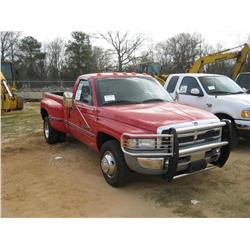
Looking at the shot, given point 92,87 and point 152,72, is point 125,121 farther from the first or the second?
point 152,72

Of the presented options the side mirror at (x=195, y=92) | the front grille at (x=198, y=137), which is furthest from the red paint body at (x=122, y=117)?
the side mirror at (x=195, y=92)

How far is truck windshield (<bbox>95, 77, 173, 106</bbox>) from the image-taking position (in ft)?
18.3

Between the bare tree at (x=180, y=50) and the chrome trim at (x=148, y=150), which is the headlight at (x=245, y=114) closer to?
the chrome trim at (x=148, y=150)

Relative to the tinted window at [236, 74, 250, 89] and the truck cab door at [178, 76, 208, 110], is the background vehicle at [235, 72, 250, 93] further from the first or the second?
the truck cab door at [178, 76, 208, 110]

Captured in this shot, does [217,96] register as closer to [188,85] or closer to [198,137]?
[188,85]

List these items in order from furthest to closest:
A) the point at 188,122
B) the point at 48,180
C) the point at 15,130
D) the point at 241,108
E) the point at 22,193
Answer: the point at 15,130, the point at 241,108, the point at 48,180, the point at 22,193, the point at 188,122

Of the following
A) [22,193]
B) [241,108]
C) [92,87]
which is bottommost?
[22,193]

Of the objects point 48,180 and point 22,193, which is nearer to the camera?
point 22,193

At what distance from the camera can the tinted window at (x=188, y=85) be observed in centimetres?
834

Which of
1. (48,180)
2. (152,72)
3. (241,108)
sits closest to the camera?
(48,180)

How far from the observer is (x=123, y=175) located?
15.8 ft

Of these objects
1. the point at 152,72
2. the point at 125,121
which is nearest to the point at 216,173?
the point at 125,121

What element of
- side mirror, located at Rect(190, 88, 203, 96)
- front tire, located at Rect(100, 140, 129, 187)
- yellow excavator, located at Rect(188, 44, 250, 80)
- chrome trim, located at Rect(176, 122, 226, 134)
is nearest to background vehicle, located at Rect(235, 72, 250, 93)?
yellow excavator, located at Rect(188, 44, 250, 80)

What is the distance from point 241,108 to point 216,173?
2051 millimetres
